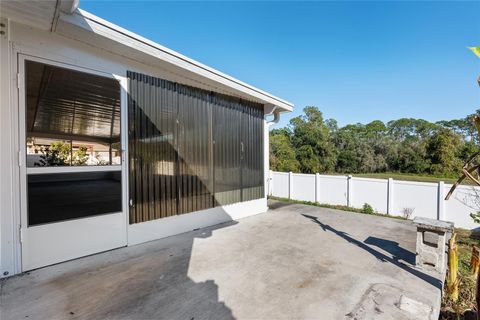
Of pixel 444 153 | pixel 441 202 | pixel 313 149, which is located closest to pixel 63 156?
pixel 441 202

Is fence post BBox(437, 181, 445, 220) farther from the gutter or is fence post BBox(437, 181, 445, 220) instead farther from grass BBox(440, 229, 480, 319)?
the gutter

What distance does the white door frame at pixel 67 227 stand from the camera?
8.95 ft

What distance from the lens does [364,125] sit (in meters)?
36.0

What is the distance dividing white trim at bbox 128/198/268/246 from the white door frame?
0.23 metres

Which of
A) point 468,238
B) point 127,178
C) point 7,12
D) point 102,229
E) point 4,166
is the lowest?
point 468,238

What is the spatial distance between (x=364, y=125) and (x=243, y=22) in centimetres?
3463

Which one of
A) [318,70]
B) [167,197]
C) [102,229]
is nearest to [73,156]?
[102,229]

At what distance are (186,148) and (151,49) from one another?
1851mm

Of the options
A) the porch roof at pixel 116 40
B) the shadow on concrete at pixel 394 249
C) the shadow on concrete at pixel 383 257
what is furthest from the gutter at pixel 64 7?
the shadow on concrete at pixel 394 249

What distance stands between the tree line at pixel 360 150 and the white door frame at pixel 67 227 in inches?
481

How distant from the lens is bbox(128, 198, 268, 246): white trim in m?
3.84

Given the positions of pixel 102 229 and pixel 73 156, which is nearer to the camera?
pixel 102 229

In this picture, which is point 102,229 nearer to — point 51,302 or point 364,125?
point 51,302

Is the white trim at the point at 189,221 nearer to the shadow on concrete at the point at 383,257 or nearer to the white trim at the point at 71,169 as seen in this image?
the white trim at the point at 71,169
